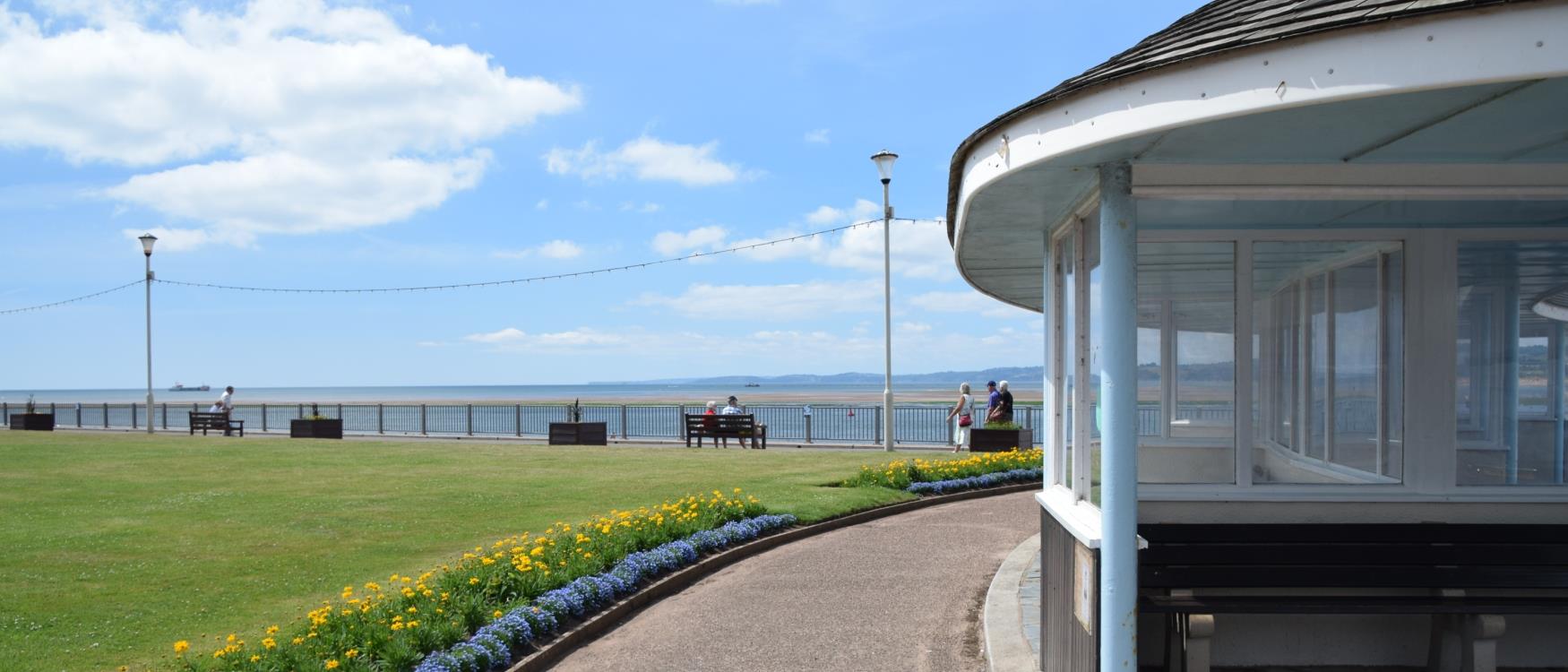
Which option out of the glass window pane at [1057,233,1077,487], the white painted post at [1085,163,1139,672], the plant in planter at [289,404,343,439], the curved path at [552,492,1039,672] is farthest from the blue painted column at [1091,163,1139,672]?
the plant in planter at [289,404,343,439]

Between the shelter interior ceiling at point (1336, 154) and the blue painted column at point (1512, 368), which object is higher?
the shelter interior ceiling at point (1336, 154)

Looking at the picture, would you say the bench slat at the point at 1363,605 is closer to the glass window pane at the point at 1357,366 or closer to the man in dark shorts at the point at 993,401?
Answer: the glass window pane at the point at 1357,366

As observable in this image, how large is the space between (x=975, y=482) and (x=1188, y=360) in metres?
8.92

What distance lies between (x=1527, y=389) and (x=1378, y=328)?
90 cm

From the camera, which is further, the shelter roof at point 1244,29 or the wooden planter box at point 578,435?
the wooden planter box at point 578,435

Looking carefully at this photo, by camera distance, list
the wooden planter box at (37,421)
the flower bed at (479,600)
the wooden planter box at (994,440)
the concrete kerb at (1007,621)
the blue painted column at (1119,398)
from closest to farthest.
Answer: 1. the blue painted column at (1119,398)
2. the flower bed at (479,600)
3. the concrete kerb at (1007,621)
4. the wooden planter box at (994,440)
5. the wooden planter box at (37,421)

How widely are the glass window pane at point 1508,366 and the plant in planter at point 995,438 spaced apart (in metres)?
13.6

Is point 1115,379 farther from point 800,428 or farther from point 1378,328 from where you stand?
point 800,428

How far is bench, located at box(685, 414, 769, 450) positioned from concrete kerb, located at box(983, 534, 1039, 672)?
13992mm

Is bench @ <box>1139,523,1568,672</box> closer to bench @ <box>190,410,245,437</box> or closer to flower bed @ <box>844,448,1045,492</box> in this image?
flower bed @ <box>844,448,1045,492</box>

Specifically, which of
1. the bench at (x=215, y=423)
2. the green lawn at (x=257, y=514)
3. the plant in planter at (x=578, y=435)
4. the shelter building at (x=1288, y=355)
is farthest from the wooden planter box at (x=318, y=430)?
the shelter building at (x=1288, y=355)

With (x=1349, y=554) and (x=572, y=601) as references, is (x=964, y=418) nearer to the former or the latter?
(x=572, y=601)

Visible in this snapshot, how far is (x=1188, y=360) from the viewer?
19.1ft

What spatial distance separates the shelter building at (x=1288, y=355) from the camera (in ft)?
14.2
